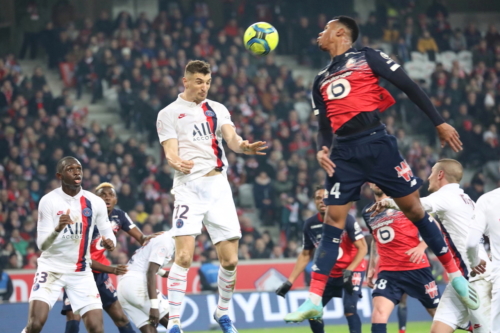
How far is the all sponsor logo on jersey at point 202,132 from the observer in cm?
796

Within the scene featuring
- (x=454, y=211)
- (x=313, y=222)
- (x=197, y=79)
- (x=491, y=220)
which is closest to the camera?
(x=491, y=220)

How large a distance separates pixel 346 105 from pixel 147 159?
496 inches

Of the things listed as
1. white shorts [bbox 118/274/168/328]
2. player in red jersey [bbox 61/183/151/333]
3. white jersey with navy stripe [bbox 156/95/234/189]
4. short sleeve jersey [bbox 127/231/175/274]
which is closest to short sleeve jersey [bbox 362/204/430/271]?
white jersey with navy stripe [bbox 156/95/234/189]

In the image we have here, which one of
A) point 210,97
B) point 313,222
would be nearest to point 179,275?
point 313,222

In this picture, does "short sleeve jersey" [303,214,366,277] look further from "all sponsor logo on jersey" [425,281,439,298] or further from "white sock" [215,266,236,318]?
"white sock" [215,266,236,318]

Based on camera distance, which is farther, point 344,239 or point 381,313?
point 344,239

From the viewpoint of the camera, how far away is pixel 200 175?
7.96 meters

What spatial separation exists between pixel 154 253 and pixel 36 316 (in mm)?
1976

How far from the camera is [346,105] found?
21.1 feet

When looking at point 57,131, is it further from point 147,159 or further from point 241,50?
point 241,50

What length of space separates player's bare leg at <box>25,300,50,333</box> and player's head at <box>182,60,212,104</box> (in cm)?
276

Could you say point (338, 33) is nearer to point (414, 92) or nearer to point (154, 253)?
point (414, 92)

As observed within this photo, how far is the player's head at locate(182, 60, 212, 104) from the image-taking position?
26.0 feet

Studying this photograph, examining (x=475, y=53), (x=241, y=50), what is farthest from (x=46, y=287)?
(x=475, y=53)
